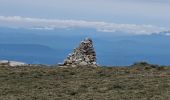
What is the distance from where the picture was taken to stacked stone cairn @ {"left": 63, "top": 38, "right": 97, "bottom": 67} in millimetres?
54219

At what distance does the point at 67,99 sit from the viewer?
110 ft

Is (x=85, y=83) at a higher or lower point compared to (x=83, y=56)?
lower

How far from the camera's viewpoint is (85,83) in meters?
39.4

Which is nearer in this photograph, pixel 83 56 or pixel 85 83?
pixel 85 83

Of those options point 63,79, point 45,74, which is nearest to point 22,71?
point 45,74

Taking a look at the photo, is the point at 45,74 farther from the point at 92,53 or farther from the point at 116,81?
the point at 92,53

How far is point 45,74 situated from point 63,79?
335cm

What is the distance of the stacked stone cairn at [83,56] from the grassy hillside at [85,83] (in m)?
4.71

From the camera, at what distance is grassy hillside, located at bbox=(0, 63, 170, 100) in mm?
34562

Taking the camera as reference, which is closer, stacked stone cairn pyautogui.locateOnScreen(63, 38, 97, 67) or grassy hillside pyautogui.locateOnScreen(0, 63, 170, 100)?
grassy hillside pyautogui.locateOnScreen(0, 63, 170, 100)

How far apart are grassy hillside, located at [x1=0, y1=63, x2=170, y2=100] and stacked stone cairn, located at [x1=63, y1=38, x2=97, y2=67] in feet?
15.4

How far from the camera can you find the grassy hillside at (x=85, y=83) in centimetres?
3456

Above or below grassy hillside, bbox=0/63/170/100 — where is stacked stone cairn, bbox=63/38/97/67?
above

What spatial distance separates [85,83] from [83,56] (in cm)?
1570
